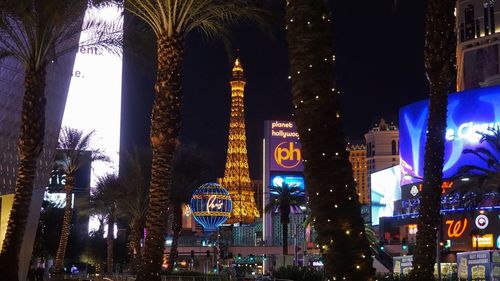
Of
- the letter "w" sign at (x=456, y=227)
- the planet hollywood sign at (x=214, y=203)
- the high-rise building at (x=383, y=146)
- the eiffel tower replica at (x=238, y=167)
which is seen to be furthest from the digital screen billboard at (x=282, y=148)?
the letter "w" sign at (x=456, y=227)

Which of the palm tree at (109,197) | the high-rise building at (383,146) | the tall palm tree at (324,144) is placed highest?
the high-rise building at (383,146)

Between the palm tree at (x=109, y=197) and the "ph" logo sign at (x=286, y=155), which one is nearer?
the palm tree at (x=109, y=197)

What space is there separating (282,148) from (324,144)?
386 ft

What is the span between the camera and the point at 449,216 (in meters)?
61.9

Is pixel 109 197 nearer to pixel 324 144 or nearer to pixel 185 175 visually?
pixel 185 175

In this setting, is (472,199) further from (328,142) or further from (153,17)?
(328,142)

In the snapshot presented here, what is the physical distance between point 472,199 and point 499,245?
673 inches

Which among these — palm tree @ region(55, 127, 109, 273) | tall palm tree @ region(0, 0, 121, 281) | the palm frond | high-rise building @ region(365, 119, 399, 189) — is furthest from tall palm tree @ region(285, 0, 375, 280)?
high-rise building @ region(365, 119, 399, 189)

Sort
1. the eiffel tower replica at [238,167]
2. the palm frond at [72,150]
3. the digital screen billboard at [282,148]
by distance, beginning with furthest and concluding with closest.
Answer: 1. the digital screen billboard at [282,148]
2. the eiffel tower replica at [238,167]
3. the palm frond at [72,150]

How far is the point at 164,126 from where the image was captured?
719 inches

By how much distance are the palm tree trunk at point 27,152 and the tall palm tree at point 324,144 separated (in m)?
14.8

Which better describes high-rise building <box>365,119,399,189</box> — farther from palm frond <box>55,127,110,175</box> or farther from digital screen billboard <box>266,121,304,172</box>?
palm frond <box>55,127,110,175</box>

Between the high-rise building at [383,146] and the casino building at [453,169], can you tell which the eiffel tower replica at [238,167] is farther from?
the high-rise building at [383,146]

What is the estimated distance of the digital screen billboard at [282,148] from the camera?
123438mm
